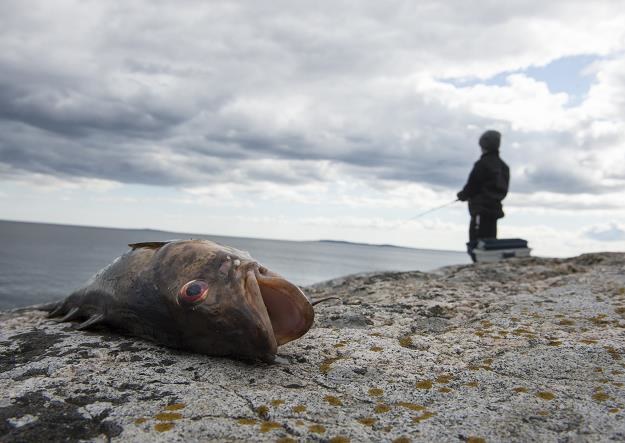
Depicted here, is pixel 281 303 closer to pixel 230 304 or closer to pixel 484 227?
pixel 230 304

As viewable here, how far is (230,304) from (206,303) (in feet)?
0.72

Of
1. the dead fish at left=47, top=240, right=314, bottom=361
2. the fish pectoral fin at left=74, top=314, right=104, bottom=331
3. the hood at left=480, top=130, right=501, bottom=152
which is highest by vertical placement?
the hood at left=480, top=130, right=501, bottom=152

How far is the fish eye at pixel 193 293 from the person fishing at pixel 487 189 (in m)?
10.5

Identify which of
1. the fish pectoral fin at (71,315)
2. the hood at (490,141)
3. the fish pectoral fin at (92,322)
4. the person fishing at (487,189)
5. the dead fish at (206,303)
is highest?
the hood at (490,141)

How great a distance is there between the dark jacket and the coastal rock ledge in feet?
25.3

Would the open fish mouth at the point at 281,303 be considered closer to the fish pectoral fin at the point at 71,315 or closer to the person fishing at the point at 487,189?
the fish pectoral fin at the point at 71,315

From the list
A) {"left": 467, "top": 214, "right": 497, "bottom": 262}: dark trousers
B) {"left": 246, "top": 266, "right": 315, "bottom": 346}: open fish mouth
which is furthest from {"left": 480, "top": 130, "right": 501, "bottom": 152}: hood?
{"left": 246, "top": 266, "right": 315, "bottom": 346}: open fish mouth

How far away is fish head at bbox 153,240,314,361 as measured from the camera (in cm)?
386

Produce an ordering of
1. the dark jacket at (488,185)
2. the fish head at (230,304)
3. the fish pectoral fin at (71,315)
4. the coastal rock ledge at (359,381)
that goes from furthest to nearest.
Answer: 1. the dark jacket at (488,185)
2. the fish pectoral fin at (71,315)
3. the fish head at (230,304)
4. the coastal rock ledge at (359,381)

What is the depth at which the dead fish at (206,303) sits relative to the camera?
3.89 meters

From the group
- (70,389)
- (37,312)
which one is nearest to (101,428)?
(70,389)

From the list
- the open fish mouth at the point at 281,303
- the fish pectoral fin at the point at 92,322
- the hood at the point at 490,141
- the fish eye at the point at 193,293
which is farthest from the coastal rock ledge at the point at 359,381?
the hood at the point at 490,141

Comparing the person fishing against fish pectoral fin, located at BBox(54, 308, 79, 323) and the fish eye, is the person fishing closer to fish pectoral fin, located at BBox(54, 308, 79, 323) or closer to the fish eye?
fish pectoral fin, located at BBox(54, 308, 79, 323)

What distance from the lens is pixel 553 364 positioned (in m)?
3.79
